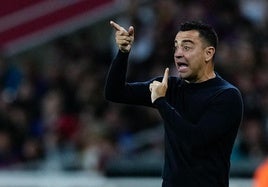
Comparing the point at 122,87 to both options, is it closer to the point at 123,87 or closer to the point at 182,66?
the point at 123,87

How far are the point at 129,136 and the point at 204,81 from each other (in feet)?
18.4

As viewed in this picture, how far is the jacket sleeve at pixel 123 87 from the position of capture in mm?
5957

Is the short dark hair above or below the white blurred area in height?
above

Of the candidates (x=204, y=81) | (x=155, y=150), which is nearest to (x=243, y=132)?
(x=155, y=150)

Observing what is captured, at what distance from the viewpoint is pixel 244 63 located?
35.7ft

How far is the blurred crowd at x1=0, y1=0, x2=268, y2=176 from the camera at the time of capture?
10719 millimetres

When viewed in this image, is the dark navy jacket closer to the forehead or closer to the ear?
the ear

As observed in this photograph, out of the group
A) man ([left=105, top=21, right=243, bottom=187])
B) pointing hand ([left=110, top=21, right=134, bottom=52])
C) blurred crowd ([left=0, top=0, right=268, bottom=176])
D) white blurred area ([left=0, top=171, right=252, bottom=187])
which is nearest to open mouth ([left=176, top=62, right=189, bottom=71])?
man ([left=105, top=21, right=243, bottom=187])

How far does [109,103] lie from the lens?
11.8 meters

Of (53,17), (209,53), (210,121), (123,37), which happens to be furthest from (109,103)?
(210,121)

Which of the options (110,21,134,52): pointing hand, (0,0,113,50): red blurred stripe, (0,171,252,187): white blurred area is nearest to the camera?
(110,21,134,52): pointing hand

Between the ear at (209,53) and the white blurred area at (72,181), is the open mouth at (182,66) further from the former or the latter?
the white blurred area at (72,181)

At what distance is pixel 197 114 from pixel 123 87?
56cm

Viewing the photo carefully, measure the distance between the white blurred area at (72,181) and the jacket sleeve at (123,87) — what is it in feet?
10.2
